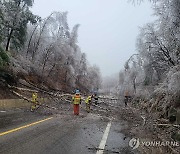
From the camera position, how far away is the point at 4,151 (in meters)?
7.34

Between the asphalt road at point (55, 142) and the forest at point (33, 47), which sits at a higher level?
the forest at point (33, 47)

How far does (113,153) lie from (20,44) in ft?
107

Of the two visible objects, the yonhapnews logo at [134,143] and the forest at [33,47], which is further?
the forest at [33,47]

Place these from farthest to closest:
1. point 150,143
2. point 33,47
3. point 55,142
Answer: point 33,47 < point 150,143 < point 55,142

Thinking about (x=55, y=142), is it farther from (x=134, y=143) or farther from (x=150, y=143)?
(x=150, y=143)

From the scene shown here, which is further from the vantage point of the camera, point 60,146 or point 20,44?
point 20,44

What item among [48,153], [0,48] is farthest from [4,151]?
[0,48]

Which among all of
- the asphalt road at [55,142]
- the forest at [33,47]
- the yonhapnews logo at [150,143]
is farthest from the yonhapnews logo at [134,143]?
the forest at [33,47]

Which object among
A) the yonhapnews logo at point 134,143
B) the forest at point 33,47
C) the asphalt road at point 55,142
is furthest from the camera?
the forest at point 33,47

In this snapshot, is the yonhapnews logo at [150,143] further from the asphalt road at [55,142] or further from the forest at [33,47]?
the forest at [33,47]

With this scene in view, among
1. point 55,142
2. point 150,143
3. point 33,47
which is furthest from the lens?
point 33,47

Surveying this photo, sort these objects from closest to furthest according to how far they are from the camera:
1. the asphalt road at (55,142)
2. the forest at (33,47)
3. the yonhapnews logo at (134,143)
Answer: the asphalt road at (55,142)
the yonhapnews logo at (134,143)
the forest at (33,47)

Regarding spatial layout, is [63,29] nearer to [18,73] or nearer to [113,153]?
[18,73]

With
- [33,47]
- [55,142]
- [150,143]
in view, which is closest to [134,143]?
[150,143]
